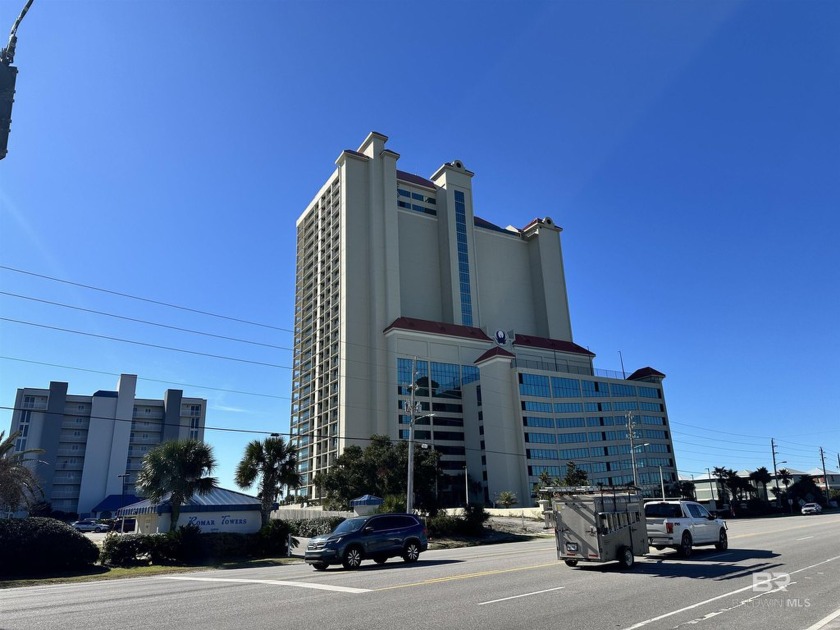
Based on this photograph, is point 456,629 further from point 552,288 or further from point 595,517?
point 552,288

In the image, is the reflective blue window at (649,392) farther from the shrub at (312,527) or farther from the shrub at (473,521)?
the shrub at (312,527)

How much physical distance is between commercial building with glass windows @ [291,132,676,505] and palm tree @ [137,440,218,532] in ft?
173

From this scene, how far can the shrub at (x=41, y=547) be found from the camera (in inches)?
888

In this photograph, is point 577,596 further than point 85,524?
No

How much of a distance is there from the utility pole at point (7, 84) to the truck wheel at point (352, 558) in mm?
15052

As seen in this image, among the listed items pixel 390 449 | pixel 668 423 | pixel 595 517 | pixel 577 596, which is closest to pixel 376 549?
pixel 595 517

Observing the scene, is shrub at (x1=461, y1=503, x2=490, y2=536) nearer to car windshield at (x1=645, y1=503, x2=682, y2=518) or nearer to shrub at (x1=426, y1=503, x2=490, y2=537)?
shrub at (x1=426, y1=503, x2=490, y2=537)

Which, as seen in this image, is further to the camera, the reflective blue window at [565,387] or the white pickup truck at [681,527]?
the reflective blue window at [565,387]

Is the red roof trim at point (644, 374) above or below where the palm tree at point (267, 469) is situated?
above

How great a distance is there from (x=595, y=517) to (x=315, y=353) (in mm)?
101106

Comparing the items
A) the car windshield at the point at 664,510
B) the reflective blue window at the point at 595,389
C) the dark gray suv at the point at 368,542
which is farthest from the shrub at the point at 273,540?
the reflective blue window at the point at 595,389

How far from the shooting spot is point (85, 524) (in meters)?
76.6

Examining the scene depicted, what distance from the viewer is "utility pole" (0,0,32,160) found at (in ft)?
25.7
